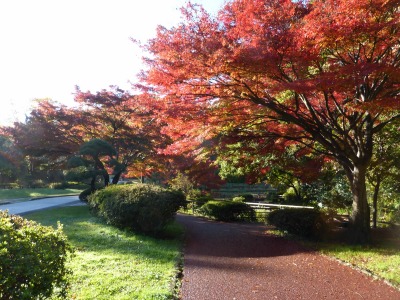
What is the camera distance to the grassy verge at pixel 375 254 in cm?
569

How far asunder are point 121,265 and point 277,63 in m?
4.82

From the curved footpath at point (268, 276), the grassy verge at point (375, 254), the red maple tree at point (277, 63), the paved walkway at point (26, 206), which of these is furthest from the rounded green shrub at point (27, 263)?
the paved walkway at point (26, 206)

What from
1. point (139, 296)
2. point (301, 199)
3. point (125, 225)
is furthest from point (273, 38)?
point (301, 199)

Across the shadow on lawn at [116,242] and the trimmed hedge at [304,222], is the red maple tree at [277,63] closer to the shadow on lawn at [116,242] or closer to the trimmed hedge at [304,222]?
the trimmed hedge at [304,222]

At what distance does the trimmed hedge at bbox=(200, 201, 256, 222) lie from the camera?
49.6 feet

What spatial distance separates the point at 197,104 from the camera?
786 cm

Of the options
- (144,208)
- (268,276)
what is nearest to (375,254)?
(268,276)

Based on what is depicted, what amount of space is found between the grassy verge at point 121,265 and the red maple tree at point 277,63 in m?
3.10

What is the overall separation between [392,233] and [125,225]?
7.83 meters

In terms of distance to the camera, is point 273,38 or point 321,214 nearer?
point 273,38

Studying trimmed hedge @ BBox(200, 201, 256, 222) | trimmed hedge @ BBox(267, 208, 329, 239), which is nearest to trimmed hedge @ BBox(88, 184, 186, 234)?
trimmed hedge @ BBox(267, 208, 329, 239)

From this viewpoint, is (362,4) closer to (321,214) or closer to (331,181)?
(321,214)

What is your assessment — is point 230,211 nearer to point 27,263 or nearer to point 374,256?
point 374,256

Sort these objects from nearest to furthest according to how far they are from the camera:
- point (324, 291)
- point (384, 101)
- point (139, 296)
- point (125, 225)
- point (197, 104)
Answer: point (139, 296), point (324, 291), point (384, 101), point (197, 104), point (125, 225)
